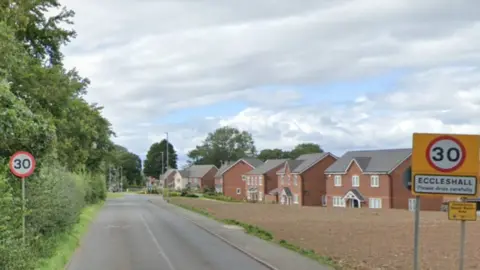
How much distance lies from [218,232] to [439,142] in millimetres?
18777

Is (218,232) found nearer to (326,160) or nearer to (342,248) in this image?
(342,248)

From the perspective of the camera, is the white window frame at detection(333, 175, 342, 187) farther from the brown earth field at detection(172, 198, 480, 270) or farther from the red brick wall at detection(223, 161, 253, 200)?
the brown earth field at detection(172, 198, 480, 270)

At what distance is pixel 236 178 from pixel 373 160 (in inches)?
2013

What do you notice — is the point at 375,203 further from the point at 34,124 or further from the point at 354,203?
the point at 34,124

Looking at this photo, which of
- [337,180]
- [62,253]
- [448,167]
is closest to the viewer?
[448,167]

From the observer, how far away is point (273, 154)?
168 m

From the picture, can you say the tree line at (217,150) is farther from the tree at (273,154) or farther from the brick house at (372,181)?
the brick house at (372,181)

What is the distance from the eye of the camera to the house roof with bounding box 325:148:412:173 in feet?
252

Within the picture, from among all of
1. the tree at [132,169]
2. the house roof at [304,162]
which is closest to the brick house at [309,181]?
the house roof at [304,162]

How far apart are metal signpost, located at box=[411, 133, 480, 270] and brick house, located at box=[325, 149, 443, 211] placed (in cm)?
6252

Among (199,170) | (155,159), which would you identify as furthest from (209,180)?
(155,159)

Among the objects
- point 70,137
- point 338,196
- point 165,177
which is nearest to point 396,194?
point 338,196

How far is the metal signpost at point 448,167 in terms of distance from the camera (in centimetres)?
995

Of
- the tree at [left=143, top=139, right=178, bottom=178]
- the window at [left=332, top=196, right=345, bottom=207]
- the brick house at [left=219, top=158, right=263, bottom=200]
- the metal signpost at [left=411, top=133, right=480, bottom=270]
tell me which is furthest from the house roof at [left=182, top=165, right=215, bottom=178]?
the metal signpost at [left=411, top=133, right=480, bottom=270]
